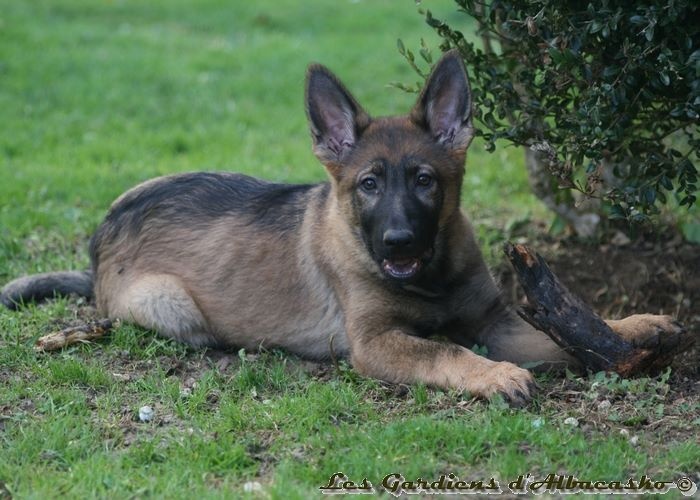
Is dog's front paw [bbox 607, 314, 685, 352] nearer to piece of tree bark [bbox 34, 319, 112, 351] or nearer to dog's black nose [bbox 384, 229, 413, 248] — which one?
dog's black nose [bbox 384, 229, 413, 248]

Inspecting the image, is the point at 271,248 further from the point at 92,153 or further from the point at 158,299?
the point at 92,153

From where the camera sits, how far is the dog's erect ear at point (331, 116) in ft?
19.3

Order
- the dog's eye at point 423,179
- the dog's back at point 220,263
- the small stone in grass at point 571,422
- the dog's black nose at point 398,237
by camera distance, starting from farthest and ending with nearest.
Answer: the dog's back at point 220,263, the dog's eye at point 423,179, the dog's black nose at point 398,237, the small stone in grass at point 571,422

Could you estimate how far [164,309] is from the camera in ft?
20.4

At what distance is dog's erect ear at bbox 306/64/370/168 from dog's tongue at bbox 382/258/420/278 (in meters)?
0.70

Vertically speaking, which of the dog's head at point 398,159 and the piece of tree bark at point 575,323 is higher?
the dog's head at point 398,159

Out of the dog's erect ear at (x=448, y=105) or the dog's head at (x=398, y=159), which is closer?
the dog's head at (x=398, y=159)

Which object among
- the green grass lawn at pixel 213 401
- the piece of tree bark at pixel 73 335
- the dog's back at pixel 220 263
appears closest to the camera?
the green grass lawn at pixel 213 401

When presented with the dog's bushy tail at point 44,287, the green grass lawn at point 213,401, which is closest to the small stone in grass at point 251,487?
the green grass lawn at point 213,401

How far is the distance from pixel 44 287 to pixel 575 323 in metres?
3.49

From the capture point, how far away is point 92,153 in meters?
10.4

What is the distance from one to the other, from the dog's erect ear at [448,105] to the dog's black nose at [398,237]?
2.37ft

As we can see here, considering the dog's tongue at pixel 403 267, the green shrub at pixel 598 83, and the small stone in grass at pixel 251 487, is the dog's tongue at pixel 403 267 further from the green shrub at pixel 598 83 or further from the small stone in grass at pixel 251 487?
the small stone in grass at pixel 251 487

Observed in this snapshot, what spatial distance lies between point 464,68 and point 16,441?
299 centimetres
